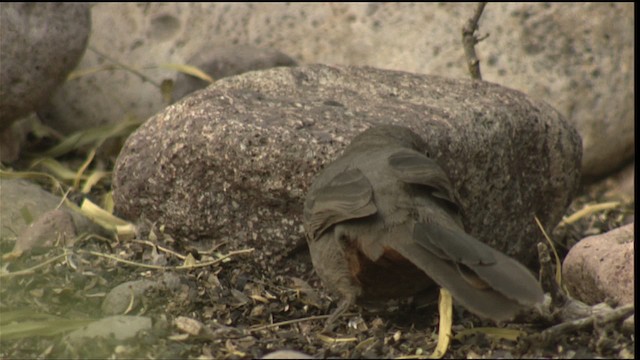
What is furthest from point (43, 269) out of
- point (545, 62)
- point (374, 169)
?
point (545, 62)

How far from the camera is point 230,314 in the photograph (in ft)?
13.8

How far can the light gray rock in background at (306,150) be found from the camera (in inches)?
171

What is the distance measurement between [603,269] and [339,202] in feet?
4.01

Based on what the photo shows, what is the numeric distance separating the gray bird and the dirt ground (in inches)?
7.1

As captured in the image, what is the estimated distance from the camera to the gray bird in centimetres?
330

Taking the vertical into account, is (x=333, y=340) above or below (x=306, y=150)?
below

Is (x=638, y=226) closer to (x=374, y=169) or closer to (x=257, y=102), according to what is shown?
(x=374, y=169)

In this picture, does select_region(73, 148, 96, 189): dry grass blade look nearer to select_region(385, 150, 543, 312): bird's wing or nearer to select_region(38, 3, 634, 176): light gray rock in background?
select_region(38, 3, 634, 176): light gray rock in background

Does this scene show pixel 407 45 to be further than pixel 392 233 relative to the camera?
Yes

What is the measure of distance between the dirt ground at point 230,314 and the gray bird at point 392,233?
0.59ft

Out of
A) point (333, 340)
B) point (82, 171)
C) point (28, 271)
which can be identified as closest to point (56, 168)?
point (82, 171)

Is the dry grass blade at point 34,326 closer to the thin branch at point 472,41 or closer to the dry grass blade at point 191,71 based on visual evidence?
the dry grass blade at point 191,71

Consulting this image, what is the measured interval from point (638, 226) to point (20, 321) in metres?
2.41

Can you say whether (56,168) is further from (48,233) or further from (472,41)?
(472,41)
